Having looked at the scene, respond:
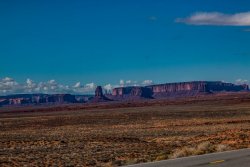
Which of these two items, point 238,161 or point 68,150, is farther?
point 68,150

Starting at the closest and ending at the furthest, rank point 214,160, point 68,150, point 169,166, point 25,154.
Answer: point 169,166
point 214,160
point 25,154
point 68,150

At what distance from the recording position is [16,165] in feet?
66.8

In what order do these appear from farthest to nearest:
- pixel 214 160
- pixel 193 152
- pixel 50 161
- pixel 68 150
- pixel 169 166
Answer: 1. pixel 68 150
2. pixel 50 161
3. pixel 193 152
4. pixel 214 160
5. pixel 169 166

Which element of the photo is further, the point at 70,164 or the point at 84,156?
the point at 84,156

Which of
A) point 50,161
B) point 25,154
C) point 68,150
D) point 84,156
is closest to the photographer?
point 50,161

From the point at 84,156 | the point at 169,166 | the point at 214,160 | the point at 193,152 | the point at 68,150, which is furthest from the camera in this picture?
the point at 68,150

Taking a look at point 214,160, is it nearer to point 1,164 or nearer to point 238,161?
point 238,161

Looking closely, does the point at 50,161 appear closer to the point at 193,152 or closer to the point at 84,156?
the point at 84,156

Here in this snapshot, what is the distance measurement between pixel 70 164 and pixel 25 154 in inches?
252

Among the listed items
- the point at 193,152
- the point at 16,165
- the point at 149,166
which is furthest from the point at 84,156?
the point at 149,166

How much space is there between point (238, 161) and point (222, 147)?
5581 millimetres

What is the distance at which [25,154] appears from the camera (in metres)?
25.6

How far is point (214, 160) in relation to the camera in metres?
15.9

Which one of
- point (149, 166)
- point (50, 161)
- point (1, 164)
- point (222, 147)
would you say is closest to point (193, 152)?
point (222, 147)
